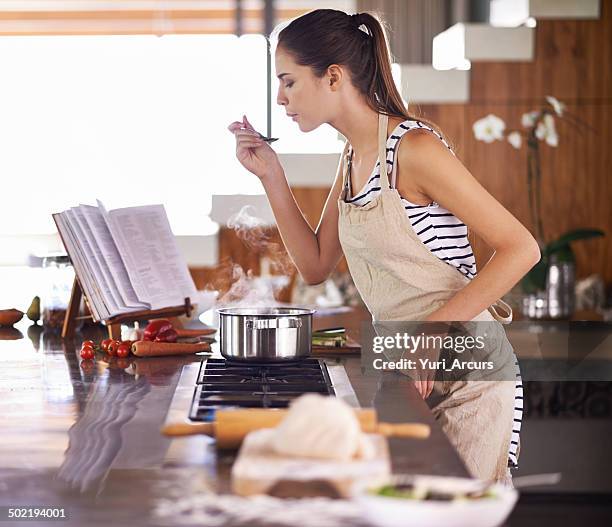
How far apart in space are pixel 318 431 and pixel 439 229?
3.09 ft

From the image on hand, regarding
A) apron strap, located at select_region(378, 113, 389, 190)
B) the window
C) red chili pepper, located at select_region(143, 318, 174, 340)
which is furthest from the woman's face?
the window

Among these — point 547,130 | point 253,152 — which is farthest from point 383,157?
point 547,130

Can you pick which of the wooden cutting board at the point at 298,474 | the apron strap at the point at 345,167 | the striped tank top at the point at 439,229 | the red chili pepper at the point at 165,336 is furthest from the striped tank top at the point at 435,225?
the wooden cutting board at the point at 298,474

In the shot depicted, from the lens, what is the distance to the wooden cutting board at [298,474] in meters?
1.14

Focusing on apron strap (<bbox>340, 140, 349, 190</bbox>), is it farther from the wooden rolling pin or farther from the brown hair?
the wooden rolling pin

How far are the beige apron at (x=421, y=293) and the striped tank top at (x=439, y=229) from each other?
0.05 ft

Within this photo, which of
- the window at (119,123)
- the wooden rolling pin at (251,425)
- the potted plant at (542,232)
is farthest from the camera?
the window at (119,123)

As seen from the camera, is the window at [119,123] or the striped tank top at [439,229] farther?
the window at [119,123]

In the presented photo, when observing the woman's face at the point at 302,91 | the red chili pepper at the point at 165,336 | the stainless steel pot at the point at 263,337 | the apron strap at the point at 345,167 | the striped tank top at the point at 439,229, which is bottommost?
the red chili pepper at the point at 165,336

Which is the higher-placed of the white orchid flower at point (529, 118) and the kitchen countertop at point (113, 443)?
the white orchid flower at point (529, 118)

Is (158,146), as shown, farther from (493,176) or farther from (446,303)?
(446,303)

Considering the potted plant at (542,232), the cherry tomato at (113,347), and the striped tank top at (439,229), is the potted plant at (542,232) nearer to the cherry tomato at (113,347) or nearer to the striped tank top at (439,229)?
the striped tank top at (439,229)

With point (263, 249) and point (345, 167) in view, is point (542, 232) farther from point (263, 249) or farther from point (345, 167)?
point (345, 167)

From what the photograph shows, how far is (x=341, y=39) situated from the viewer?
6.84 feet
